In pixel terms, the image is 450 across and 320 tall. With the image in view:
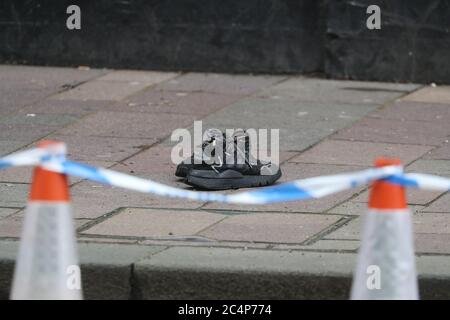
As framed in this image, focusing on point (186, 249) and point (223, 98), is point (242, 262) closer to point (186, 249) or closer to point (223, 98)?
point (186, 249)

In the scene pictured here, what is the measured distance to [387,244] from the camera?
4.78 m

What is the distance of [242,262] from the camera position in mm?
6098

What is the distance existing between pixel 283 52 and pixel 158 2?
134cm

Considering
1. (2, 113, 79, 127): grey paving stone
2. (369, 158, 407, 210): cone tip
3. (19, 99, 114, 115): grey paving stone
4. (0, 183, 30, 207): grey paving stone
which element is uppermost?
(369, 158, 407, 210): cone tip

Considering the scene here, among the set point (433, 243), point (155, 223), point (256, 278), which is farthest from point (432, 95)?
point (256, 278)

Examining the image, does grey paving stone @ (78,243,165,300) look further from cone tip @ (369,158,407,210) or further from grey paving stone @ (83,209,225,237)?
cone tip @ (369,158,407,210)

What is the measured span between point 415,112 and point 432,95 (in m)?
0.73

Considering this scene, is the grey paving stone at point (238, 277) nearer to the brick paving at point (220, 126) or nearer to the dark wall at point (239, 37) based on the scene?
the brick paving at point (220, 126)

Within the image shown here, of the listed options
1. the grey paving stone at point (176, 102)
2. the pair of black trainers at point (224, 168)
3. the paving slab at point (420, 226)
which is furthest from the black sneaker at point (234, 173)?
the grey paving stone at point (176, 102)

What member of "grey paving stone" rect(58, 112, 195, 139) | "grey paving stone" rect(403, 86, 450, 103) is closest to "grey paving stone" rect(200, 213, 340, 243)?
"grey paving stone" rect(58, 112, 195, 139)

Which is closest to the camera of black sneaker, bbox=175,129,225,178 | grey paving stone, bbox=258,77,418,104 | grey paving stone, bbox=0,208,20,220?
grey paving stone, bbox=0,208,20,220

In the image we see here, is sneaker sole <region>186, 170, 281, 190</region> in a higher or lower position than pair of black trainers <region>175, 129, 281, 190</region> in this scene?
lower

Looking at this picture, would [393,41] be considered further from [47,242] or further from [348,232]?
[47,242]

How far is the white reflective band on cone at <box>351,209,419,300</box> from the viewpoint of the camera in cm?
478
